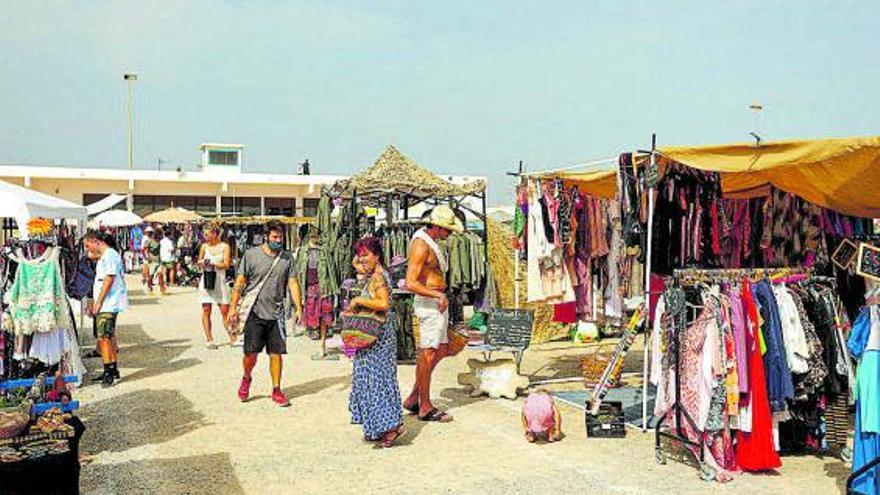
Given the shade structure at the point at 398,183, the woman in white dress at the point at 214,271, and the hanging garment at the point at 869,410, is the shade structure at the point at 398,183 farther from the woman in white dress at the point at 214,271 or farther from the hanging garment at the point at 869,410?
the hanging garment at the point at 869,410

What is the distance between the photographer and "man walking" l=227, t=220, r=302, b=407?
7199mm

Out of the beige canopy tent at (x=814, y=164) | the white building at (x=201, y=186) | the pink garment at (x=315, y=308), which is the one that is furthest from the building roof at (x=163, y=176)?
the beige canopy tent at (x=814, y=164)

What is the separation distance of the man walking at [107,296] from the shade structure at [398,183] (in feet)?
11.1

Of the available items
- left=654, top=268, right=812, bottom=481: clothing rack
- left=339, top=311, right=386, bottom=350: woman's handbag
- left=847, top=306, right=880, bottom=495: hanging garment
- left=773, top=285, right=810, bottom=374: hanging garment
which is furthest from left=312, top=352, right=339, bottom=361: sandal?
left=847, top=306, right=880, bottom=495: hanging garment

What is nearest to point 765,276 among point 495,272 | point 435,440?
point 435,440

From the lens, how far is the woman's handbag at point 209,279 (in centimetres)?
1057

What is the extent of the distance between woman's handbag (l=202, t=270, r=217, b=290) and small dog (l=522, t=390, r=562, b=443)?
5790 millimetres

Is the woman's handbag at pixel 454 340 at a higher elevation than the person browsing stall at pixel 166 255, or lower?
lower

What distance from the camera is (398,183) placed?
10.7 m

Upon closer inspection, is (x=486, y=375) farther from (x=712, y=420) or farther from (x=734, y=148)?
(x=734, y=148)

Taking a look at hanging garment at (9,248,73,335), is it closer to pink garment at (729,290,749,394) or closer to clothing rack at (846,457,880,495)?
pink garment at (729,290,749,394)

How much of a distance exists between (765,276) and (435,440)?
2716 millimetres

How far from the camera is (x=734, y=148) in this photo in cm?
547

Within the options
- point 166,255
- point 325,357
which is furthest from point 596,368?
point 166,255
